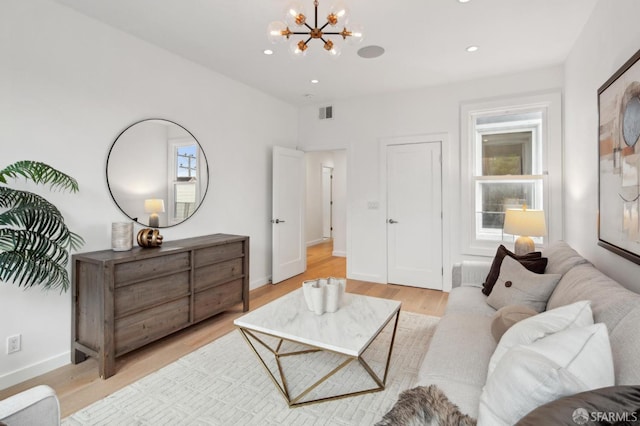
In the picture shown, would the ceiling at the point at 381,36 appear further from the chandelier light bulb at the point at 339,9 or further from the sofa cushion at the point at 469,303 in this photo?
the sofa cushion at the point at 469,303

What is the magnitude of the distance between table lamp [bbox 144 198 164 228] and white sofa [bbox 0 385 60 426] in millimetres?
2034

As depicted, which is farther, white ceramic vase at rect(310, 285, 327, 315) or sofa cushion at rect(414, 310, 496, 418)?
white ceramic vase at rect(310, 285, 327, 315)

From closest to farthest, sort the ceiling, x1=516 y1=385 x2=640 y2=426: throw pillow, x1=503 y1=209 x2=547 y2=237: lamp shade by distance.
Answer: x1=516 y1=385 x2=640 y2=426: throw pillow → the ceiling → x1=503 y1=209 x2=547 y2=237: lamp shade

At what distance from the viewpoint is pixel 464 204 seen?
4.10m

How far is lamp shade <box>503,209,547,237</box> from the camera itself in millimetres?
2936

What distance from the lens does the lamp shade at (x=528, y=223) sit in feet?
9.63

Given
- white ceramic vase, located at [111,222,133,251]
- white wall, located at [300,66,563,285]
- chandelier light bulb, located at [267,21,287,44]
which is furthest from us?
white wall, located at [300,66,563,285]

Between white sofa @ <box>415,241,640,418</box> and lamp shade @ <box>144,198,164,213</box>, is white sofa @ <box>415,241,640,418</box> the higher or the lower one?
the lower one

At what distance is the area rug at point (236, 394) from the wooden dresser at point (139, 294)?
14.6 inches

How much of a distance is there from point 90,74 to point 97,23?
438 millimetres

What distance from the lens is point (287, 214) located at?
480 centimetres

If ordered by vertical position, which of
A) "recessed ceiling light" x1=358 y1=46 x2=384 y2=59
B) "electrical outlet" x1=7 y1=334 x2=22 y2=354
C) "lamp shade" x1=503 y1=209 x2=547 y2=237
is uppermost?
"recessed ceiling light" x1=358 y1=46 x2=384 y2=59

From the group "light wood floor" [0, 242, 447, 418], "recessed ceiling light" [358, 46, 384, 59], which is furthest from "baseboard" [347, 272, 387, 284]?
"recessed ceiling light" [358, 46, 384, 59]

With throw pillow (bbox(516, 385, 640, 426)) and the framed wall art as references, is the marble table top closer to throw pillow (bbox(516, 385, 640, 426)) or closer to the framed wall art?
throw pillow (bbox(516, 385, 640, 426))
